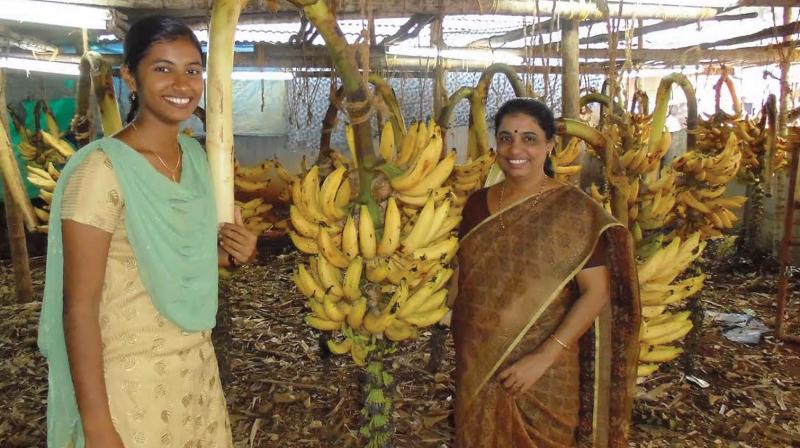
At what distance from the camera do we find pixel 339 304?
214 centimetres

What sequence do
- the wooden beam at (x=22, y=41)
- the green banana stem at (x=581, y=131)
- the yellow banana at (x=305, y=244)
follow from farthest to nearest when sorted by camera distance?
the wooden beam at (x=22, y=41) < the green banana stem at (x=581, y=131) < the yellow banana at (x=305, y=244)

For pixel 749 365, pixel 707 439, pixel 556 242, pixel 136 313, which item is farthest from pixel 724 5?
pixel 136 313

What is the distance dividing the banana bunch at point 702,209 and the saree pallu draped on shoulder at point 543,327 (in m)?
1.87

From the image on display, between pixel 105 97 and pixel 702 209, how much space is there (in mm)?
3624

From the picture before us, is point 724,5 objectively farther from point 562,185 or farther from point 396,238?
point 396,238

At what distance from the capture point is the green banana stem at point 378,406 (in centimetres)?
226

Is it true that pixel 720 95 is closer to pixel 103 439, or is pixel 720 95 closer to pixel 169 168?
pixel 169 168

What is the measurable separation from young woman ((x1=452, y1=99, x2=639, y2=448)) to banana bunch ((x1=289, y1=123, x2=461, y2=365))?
173 millimetres

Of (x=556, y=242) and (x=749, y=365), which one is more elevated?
(x=556, y=242)

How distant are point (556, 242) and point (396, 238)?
23.3 inches

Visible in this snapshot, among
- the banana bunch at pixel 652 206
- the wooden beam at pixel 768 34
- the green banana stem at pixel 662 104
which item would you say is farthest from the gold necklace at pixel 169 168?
the wooden beam at pixel 768 34

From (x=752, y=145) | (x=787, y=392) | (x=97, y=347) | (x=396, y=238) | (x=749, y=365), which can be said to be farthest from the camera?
(x=752, y=145)

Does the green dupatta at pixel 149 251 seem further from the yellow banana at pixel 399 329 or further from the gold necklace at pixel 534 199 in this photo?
the gold necklace at pixel 534 199

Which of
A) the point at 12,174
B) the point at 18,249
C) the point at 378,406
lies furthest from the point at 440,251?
the point at 18,249
